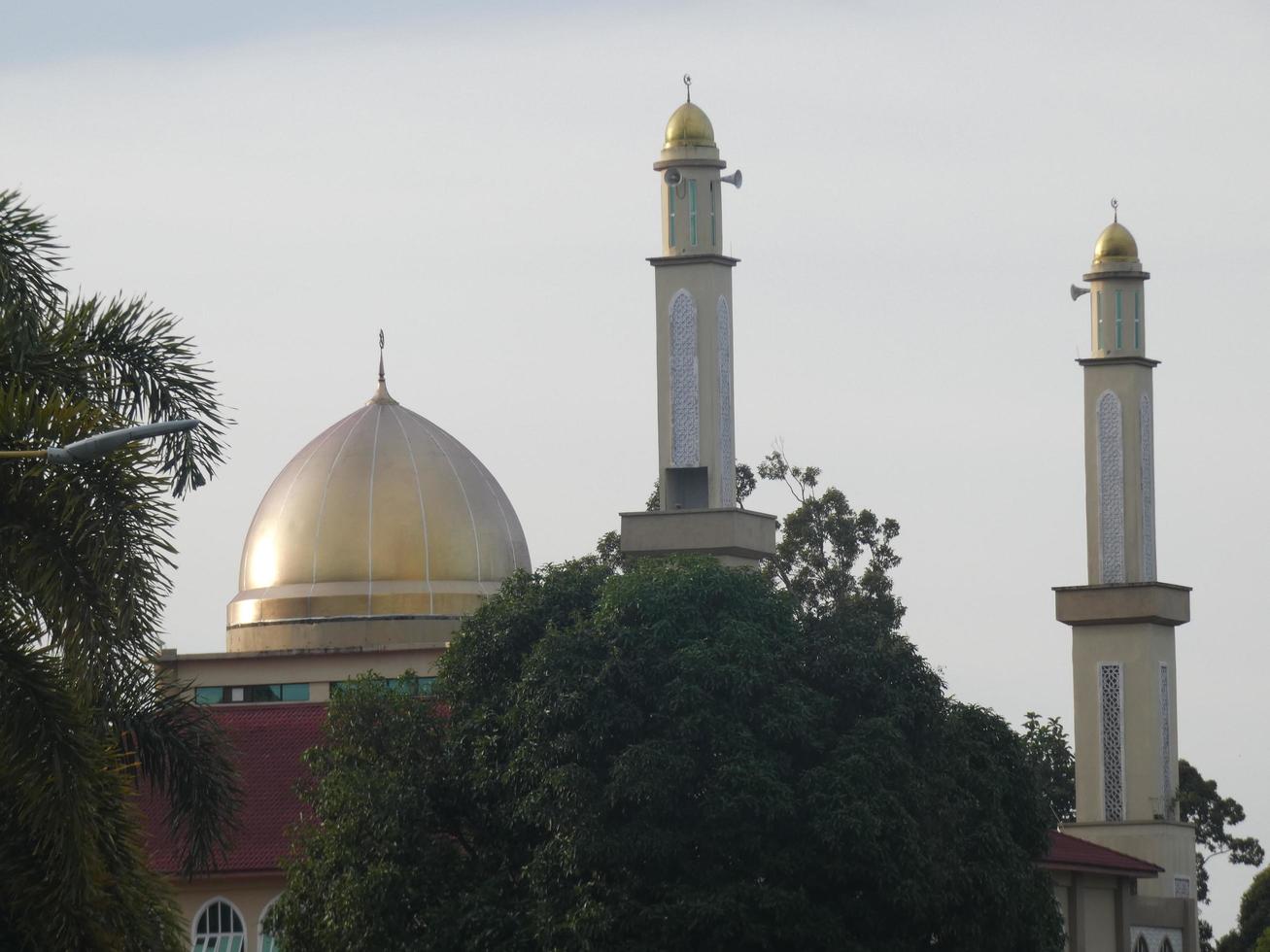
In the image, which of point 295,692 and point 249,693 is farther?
point 249,693

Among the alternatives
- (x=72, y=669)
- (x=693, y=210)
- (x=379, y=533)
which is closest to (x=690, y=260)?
(x=693, y=210)

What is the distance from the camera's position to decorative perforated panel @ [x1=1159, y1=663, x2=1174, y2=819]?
46.7 meters

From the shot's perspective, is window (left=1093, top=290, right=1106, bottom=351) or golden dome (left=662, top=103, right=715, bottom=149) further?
window (left=1093, top=290, right=1106, bottom=351)

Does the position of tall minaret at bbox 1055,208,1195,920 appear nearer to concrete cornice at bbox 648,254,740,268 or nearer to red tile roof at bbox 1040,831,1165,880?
red tile roof at bbox 1040,831,1165,880

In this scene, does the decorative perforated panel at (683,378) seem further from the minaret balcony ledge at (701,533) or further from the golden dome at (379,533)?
the golden dome at (379,533)

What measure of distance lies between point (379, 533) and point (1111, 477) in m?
12.7

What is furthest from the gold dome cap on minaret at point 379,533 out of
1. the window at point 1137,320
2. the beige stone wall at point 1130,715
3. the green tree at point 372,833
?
the green tree at point 372,833

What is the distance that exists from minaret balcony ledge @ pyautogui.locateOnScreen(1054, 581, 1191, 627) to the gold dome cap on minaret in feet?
30.1

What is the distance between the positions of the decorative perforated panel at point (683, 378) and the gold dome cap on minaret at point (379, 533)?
4.64m

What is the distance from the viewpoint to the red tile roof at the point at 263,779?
36.9 metres

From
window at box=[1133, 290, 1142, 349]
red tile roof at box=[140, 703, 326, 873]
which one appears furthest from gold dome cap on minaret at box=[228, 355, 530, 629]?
window at box=[1133, 290, 1142, 349]

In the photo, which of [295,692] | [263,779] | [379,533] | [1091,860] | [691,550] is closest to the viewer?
[263,779]

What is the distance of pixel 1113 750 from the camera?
46812 mm

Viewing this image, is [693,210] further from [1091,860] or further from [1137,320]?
[1091,860]
